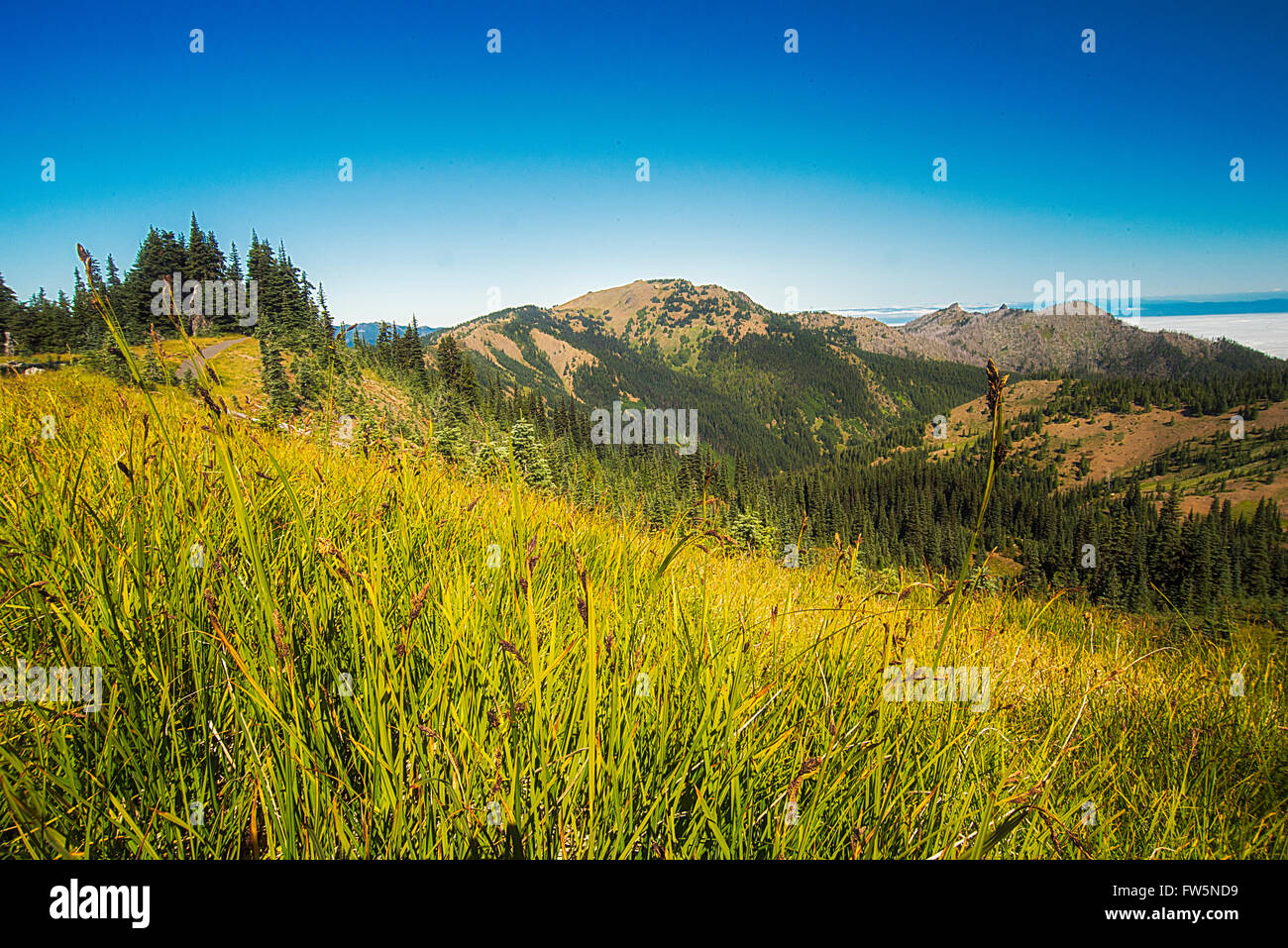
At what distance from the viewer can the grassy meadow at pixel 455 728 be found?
1256mm

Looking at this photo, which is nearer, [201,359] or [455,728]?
[455,728]

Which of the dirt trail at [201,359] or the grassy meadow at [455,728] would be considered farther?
the dirt trail at [201,359]

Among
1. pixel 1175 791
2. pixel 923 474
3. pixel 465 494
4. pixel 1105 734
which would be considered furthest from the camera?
pixel 923 474

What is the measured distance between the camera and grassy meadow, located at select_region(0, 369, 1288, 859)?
49.4 inches

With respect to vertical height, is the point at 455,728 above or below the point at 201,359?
below

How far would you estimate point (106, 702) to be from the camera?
1.42 m

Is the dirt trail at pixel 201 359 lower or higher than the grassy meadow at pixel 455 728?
higher

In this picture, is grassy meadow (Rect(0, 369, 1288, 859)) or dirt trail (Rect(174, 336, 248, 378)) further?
dirt trail (Rect(174, 336, 248, 378))

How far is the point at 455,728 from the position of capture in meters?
1.48

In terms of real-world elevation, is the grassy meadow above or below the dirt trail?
below

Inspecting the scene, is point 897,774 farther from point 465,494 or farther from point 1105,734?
point 465,494

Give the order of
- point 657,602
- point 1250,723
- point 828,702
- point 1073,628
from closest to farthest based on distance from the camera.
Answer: point 828,702, point 657,602, point 1250,723, point 1073,628

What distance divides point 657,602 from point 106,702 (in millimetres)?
1863
